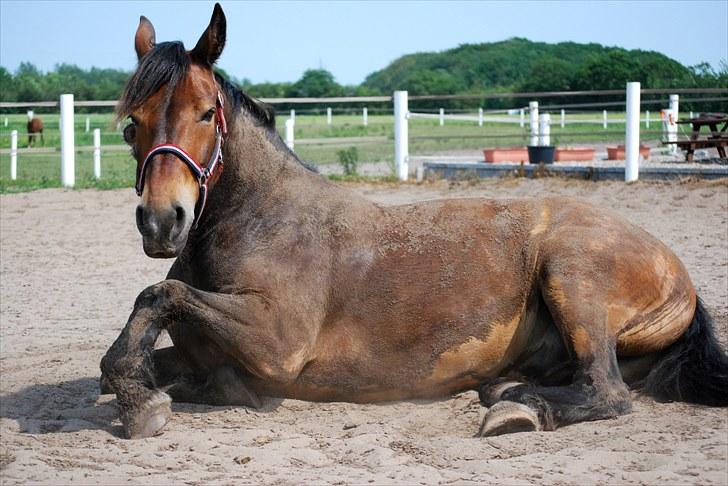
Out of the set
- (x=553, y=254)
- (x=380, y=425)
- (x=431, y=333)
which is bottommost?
(x=380, y=425)

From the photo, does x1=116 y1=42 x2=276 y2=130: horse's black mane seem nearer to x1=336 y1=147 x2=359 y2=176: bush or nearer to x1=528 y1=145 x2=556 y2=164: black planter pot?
x1=528 y1=145 x2=556 y2=164: black planter pot

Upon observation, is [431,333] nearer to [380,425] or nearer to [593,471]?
[380,425]

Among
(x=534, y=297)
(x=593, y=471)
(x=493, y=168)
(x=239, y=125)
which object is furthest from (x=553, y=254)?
(x=493, y=168)

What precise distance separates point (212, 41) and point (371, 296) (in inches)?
63.5

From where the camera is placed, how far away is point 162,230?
14.0ft

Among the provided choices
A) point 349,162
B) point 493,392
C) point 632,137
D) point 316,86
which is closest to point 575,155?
point 349,162

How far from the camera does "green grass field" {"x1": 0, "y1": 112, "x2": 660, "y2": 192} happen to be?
58.2ft

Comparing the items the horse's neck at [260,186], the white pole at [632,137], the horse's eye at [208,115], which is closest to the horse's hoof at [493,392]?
the horse's neck at [260,186]

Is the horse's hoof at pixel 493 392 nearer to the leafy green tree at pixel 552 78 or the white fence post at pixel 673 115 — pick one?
the white fence post at pixel 673 115

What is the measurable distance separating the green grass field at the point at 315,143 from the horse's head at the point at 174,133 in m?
8.30

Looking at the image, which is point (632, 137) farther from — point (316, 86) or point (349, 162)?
point (316, 86)

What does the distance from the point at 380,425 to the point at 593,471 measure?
3.99ft

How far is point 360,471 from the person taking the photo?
395 centimetres

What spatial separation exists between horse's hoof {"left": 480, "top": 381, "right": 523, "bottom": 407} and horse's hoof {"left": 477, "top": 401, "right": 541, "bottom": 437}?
367mm
